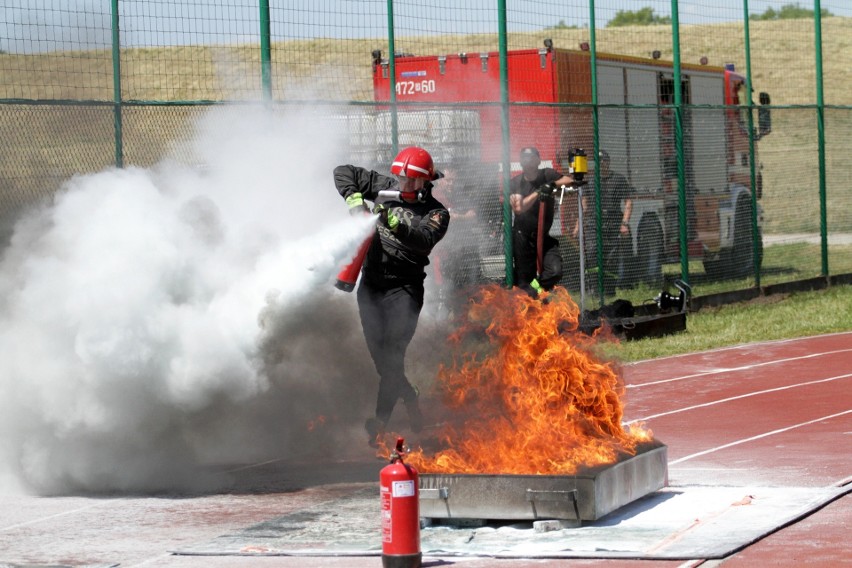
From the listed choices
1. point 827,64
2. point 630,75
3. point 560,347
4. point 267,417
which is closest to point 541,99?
point 630,75

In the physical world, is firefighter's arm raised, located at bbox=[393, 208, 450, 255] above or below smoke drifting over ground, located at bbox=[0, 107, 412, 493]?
above

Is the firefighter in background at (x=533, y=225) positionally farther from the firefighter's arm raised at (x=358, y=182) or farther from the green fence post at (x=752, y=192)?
the green fence post at (x=752, y=192)

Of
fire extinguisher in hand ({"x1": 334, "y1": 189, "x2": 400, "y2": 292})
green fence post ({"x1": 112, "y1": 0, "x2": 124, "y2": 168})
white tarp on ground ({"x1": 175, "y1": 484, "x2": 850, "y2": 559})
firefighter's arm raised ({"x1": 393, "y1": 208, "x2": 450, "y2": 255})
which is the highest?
green fence post ({"x1": 112, "y1": 0, "x2": 124, "y2": 168})

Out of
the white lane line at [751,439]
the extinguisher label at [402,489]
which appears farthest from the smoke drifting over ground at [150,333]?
the extinguisher label at [402,489]

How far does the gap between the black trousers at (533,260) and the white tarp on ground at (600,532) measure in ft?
22.9

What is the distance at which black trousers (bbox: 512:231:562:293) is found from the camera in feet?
49.5

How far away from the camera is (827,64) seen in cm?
5103

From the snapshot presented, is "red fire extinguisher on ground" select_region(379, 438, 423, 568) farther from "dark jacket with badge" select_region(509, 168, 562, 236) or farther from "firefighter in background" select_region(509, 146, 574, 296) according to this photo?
"dark jacket with badge" select_region(509, 168, 562, 236)

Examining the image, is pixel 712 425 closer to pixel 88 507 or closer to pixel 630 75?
pixel 88 507

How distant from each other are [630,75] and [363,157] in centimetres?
858

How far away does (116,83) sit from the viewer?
480 inches

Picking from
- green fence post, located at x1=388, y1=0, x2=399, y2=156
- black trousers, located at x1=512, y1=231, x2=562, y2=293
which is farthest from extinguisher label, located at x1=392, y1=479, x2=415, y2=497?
black trousers, located at x1=512, y1=231, x2=562, y2=293

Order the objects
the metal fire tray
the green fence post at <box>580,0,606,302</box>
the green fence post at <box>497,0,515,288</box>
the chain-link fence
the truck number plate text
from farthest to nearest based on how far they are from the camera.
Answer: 1. the truck number plate text
2. the green fence post at <box>580,0,606,302</box>
3. the green fence post at <box>497,0,515,288</box>
4. the chain-link fence
5. the metal fire tray

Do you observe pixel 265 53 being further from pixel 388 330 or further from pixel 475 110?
pixel 388 330
